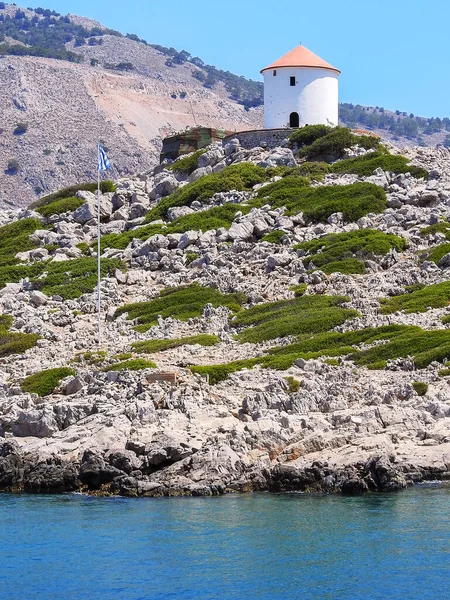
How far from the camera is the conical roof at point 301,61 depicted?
263 feet

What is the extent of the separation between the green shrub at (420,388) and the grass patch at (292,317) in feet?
34.4

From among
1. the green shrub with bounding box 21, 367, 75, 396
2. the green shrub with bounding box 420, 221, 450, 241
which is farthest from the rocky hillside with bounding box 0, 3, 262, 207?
the green shrub with bounding box 21, 367, 75, 396

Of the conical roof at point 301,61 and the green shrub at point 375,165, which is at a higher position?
the conical roof at point 301,61

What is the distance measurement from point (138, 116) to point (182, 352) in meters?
148

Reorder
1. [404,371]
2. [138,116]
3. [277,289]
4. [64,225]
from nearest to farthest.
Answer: [404,371], [277,289], [64,225], [138,116]

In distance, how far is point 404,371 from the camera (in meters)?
44.9

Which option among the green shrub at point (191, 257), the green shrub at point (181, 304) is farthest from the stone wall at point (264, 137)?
the green shrub at point (181, 304)

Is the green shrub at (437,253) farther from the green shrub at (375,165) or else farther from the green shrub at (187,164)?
the green shrub at (187,164)

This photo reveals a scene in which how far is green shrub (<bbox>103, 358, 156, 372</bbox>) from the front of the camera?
47.3m

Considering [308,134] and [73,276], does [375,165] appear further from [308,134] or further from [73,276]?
[73,276]

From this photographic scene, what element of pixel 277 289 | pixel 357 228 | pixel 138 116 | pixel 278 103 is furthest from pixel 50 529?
pixel 138 116

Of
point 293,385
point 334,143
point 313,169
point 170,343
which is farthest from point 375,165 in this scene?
point 293,385

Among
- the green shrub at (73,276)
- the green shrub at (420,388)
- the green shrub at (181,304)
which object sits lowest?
the green shrub at (420,388)

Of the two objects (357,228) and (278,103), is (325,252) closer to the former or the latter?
(357,228)
